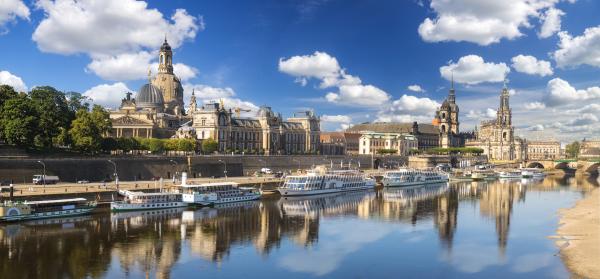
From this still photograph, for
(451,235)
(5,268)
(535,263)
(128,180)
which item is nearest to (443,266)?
(535,263)

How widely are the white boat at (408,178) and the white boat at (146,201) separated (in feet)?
157

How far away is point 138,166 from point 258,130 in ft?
183

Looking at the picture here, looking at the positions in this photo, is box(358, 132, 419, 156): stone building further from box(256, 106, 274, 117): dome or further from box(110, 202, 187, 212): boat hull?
box(110, 202, 187, 212): boat hull

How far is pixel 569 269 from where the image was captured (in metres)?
37.2

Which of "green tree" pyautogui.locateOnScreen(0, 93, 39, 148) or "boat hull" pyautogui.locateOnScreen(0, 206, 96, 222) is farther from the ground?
"green tree" pyautogui.locateOnScreen(0, 93, 39, 148)

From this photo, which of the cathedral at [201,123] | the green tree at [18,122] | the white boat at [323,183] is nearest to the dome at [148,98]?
the cathedral at [201,123]

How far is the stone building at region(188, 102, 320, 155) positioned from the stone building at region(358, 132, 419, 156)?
100 feet

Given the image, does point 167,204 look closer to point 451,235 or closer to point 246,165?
point 451,235

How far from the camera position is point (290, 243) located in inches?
1785

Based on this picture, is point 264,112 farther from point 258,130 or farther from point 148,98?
point 148,98

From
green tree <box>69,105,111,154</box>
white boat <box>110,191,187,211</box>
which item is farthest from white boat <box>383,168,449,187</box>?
green tree <box>69,105,111,154</box>

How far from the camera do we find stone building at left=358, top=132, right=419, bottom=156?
180m

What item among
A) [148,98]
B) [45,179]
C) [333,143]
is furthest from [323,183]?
[333,143]

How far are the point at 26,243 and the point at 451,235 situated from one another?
34.8 metres
